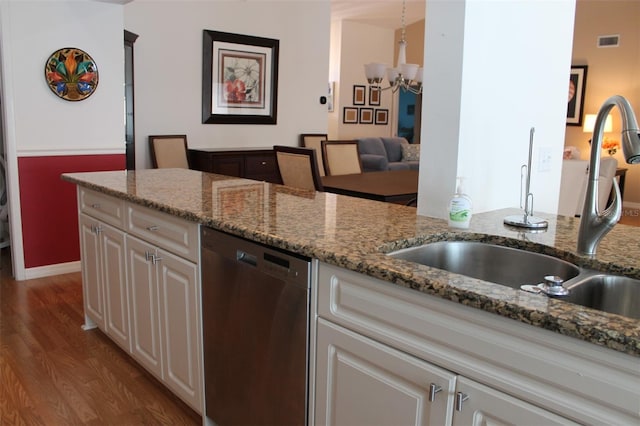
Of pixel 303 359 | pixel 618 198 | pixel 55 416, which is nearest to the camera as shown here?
pixel 618 198

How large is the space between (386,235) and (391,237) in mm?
29

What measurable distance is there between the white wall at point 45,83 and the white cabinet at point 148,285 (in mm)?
1351

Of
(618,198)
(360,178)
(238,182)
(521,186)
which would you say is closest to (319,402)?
(618,198)

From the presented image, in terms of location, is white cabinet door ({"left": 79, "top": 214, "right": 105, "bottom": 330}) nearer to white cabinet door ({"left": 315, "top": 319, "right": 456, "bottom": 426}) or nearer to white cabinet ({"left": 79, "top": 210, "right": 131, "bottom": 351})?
white cabinet ({"left": 79, "top": 210, "right": 131, "bottom": 351})

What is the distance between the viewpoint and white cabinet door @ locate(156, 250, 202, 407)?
2045mm

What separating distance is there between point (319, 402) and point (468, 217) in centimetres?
78

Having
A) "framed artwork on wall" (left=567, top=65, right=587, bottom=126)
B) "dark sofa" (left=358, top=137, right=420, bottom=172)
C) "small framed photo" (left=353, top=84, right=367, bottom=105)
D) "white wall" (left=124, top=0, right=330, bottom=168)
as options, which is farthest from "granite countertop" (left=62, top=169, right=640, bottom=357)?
"framed artwork on wall" (left=567, top=65, right=587, bottom=126)

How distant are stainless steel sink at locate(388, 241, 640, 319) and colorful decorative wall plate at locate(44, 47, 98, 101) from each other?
3372mm

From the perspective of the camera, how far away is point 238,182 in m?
2.89

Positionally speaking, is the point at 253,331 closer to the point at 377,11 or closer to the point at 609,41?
the point at 377,11

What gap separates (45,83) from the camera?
3936 millimetres

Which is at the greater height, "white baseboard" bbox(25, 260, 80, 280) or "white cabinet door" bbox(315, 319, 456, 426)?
"white cabinet door" bbox(315, 319, 456, 426)

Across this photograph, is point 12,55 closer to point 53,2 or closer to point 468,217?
point 53,2

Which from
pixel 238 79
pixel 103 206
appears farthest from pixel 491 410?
pixel 238 79
